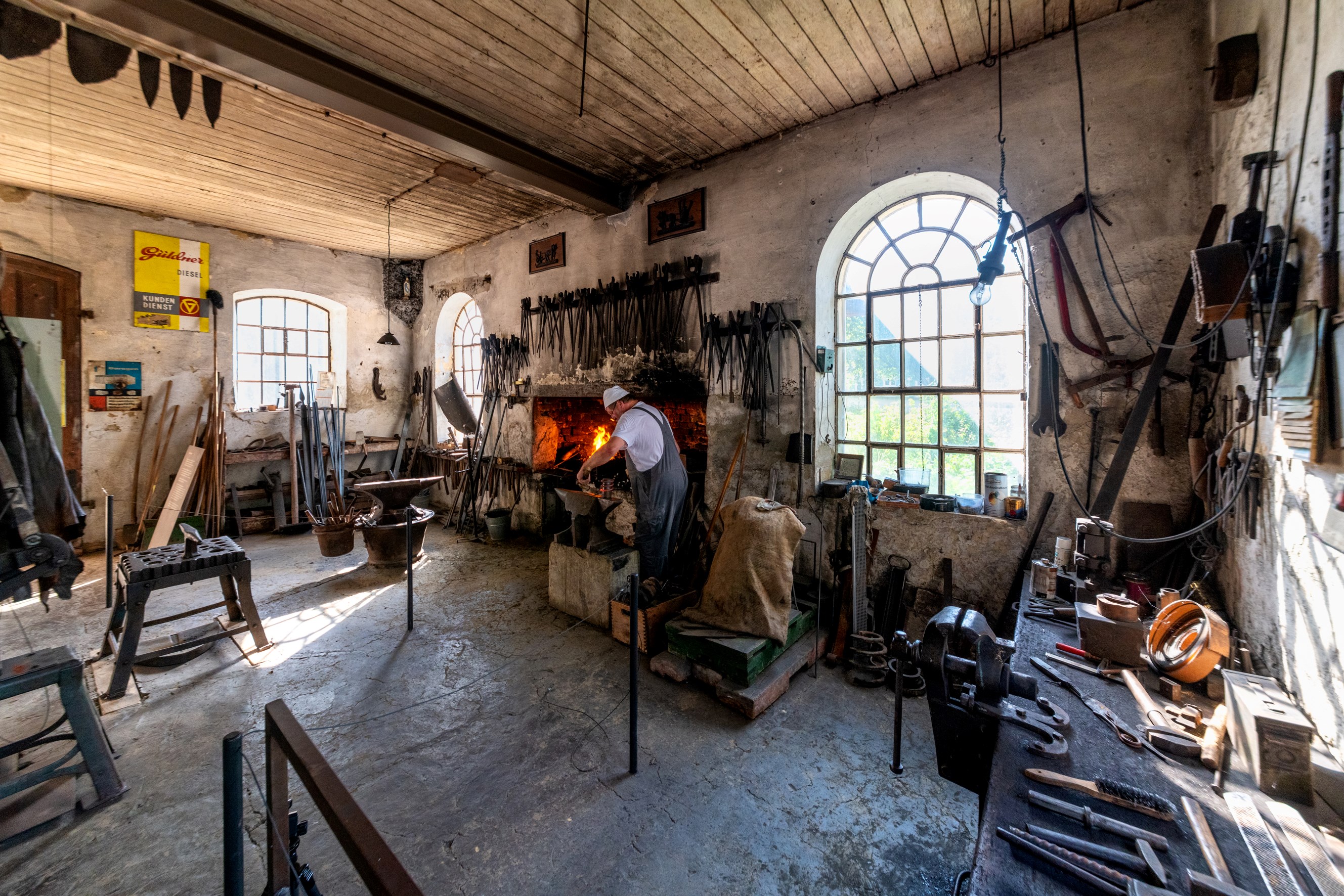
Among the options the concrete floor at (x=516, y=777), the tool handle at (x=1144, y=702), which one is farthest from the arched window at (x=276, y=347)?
the tool handle at (x=1144, y=702)

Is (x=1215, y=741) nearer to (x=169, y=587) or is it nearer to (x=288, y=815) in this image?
(x=288, y=815)

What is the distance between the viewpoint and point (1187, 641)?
216 cm

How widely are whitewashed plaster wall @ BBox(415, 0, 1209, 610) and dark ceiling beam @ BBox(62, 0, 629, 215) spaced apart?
1.62 meters

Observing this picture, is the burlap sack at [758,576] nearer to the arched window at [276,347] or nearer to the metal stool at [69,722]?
the metal stool at [69,722]

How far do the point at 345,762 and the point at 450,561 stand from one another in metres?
3.51

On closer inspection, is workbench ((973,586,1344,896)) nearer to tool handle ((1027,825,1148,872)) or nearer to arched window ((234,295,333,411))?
tool handle ((1027,825,1148,872))

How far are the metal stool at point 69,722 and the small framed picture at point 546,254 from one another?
573 cm

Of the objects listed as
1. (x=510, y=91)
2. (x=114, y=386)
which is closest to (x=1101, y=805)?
(x=510, y=91)

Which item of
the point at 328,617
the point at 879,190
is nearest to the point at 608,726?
the point at 328,617

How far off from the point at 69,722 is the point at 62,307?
665 cm

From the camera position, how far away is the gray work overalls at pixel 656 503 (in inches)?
177

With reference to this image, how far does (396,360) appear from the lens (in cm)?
938

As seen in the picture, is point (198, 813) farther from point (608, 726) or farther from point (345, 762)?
point (608, 726)

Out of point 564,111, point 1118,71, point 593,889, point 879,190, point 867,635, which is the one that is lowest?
point 593,889
